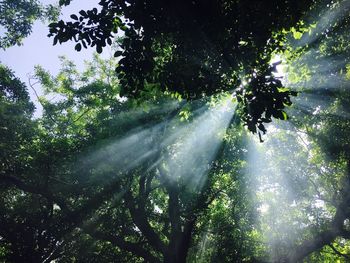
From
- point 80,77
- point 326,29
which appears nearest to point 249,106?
point 326,29

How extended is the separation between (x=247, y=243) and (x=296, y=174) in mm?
5664

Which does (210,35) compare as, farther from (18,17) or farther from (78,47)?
(18,17)

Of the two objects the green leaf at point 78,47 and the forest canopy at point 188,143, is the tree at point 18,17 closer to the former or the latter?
the forest canopy at point 188,143

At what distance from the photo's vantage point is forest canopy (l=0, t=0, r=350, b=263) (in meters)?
4.78

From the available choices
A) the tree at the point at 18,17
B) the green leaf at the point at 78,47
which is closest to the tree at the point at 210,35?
the green leaf at the point at 78,47

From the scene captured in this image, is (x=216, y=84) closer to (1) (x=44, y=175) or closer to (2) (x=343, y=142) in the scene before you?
(2) (x=343, y=142)

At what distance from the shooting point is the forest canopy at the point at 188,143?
4.78 metres

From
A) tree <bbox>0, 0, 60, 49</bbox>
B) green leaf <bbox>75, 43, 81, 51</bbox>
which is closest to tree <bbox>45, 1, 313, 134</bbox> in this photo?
green leaf <bbox>75, 43, 81, 51</bbox>

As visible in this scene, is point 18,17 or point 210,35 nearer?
point 210,35

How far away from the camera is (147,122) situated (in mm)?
13797

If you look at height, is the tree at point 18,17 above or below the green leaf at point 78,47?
above

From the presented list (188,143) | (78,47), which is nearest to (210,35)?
(78,47)

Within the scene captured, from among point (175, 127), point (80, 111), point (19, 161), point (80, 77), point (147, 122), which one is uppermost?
point (80, 77)

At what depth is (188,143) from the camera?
45.2 ft
